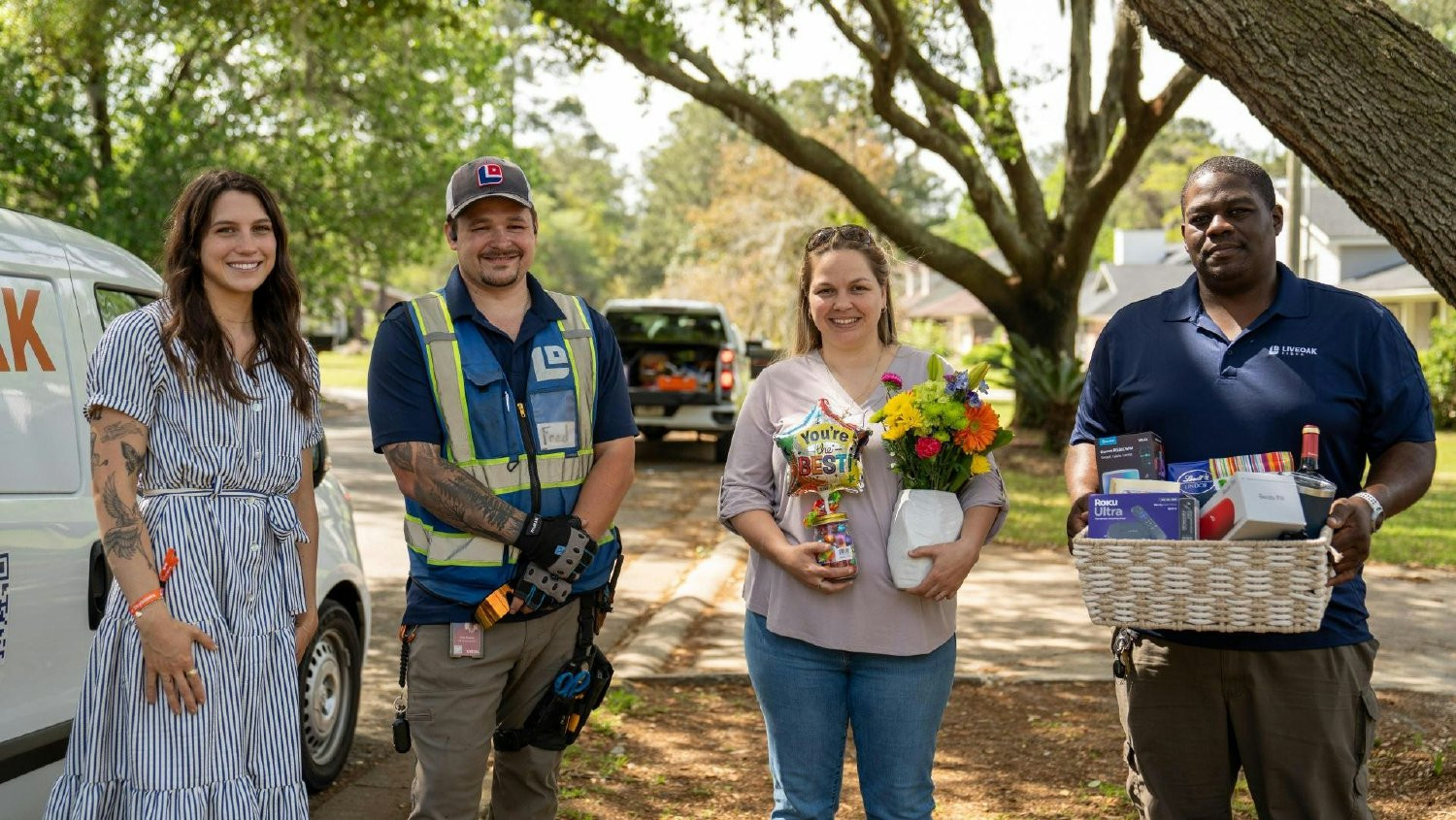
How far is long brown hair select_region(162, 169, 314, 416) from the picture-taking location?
3170 mm

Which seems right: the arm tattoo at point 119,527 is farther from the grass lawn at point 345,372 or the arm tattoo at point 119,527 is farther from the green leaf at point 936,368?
the grass lawn at point 345,372

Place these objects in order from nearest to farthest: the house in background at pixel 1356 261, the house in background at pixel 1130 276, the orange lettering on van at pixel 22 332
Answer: the orange lettering on van at pixel 22 332
the house in background at pixel 1356 261
the house in background at pixel 1130 276

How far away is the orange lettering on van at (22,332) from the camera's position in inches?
152

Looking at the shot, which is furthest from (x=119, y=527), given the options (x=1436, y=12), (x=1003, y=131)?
(x=1436, y=12)

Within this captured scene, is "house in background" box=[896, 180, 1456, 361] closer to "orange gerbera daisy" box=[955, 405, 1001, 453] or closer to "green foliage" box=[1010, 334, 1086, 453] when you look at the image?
"green foliage" box=[1010, 334, 1086, 453]

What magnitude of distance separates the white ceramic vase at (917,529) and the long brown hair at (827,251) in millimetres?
502

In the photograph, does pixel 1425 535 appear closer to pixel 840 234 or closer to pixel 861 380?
pixel 861 380

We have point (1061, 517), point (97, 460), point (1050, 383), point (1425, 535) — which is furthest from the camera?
point (1050, 383)

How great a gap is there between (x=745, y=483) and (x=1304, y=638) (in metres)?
1.41

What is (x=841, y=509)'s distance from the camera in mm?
3531

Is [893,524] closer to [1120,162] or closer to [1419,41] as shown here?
[1419,41]

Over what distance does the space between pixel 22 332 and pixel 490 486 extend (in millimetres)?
1508

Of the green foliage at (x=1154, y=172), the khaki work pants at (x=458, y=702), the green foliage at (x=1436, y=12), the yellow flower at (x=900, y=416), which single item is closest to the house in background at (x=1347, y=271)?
the green foliage at (x=1436, y=12)

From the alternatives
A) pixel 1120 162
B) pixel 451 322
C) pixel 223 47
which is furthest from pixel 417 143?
pixel 451 322
